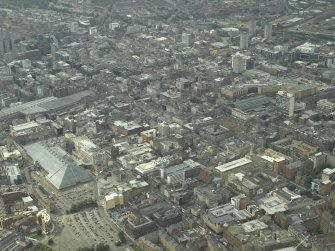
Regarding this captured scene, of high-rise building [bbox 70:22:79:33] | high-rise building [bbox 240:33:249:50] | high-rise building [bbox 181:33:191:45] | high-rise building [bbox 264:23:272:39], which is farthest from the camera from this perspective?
high-rise building [bbox 70:22:79:33]

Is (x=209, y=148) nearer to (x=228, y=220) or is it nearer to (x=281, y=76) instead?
(x=228, y=220)

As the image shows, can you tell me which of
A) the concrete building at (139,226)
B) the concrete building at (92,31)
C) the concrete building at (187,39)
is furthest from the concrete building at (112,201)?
the concrete building at (92,31)

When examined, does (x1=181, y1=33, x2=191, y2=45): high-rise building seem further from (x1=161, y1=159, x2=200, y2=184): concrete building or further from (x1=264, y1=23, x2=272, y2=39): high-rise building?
(x1=161, y1=159, x2=200, y2=184): concrete building

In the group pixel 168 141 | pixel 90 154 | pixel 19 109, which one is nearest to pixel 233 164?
pixel 168 141

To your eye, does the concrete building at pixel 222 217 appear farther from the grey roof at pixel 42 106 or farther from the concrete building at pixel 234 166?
the grey roof at pixel 42 106

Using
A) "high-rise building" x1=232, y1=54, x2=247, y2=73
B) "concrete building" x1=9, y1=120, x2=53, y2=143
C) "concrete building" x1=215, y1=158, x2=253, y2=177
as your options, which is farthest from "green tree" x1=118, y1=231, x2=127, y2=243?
"high-rise building" x1=232, y1=54, x2=247, y2=73

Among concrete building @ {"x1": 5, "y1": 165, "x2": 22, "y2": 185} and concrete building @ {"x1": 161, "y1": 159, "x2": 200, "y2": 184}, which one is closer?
concrete building @ {"x1": 161, "y1": 159, "x2": 200, "y2": 184}
